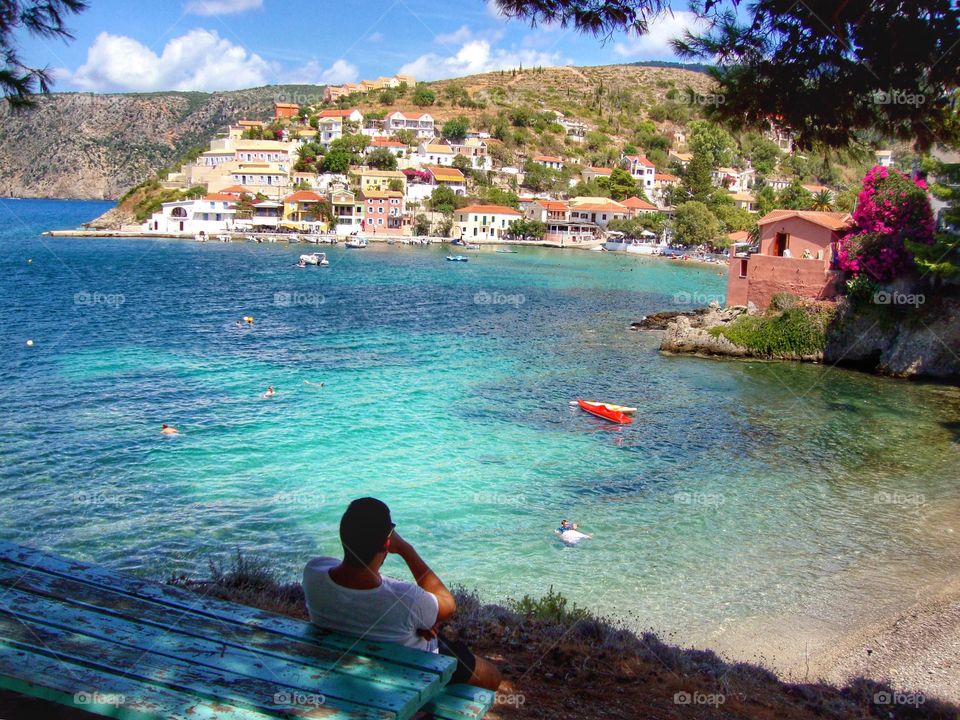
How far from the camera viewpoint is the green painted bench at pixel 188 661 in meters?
3.05

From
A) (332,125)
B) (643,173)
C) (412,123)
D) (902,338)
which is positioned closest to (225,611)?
(902,338)

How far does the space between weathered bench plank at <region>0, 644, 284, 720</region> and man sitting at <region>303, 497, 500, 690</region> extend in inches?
34.8

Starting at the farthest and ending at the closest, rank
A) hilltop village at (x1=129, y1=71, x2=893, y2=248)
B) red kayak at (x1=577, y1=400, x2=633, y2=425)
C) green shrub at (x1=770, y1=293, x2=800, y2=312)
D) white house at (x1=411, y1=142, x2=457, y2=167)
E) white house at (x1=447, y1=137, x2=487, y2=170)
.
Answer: white house at (x1=447, y1=137, x2=487, y2=170), white house at (x1=411, y1=142, x2=457, y2=167), hilltop village at (x1=129, y1=71, x2=893, y2=248), green shrub at (x1=770, y1=293, x2=800, y2=312), red kayak at (x1=577, y1=400, x2=633, y2=425)

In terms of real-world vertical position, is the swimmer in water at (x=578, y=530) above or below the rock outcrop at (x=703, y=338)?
below

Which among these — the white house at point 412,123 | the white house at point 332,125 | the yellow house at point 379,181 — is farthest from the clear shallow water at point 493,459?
the white house at point 412,123

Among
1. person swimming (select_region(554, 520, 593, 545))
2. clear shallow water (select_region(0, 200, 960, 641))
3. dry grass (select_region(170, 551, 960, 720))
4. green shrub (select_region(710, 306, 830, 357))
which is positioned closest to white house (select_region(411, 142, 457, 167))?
clear shallow water (select_region(0, 200, 960, 641))

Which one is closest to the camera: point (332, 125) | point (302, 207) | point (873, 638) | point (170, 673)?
point (170, 673)

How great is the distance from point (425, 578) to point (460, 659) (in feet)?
1.59

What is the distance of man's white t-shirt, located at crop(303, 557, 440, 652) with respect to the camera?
3.82 m

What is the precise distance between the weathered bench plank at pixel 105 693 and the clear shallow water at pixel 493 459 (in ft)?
26.0

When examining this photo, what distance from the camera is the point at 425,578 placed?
14.1 feet

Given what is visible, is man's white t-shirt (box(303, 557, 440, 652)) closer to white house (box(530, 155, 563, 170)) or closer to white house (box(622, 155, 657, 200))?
white house (box(622, 155, 657, 200))

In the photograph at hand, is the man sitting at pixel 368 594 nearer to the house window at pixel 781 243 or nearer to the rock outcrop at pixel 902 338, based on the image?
the rock outcrop at pixel 902 338

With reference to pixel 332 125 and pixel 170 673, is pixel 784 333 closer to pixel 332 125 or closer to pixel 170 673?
pixel 170 673
